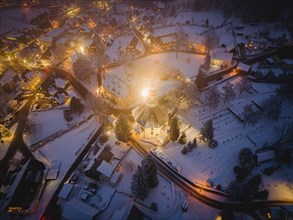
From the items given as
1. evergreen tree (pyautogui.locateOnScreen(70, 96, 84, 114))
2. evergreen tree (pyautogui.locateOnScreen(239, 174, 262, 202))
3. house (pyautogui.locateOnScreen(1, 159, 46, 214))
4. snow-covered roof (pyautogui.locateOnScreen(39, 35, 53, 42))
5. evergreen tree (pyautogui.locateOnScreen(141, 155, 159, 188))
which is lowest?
house (pyautogui.locateOnScreen(1, 159, 46, 214))

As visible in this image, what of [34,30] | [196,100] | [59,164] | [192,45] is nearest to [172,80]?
[196,100]

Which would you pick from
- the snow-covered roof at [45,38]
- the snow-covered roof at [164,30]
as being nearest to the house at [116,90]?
the snow-covered roof at [164,30]

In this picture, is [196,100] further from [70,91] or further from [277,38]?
[277,38]

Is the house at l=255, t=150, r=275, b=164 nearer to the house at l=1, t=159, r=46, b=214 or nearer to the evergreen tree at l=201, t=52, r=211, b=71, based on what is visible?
the evergreen tree at l=201, t=52, r=211, b=71

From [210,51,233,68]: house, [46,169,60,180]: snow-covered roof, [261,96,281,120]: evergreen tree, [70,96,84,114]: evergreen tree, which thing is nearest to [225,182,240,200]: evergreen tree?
[261,96,281,120]: evergreen tree

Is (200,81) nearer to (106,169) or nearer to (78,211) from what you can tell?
(106,169)
